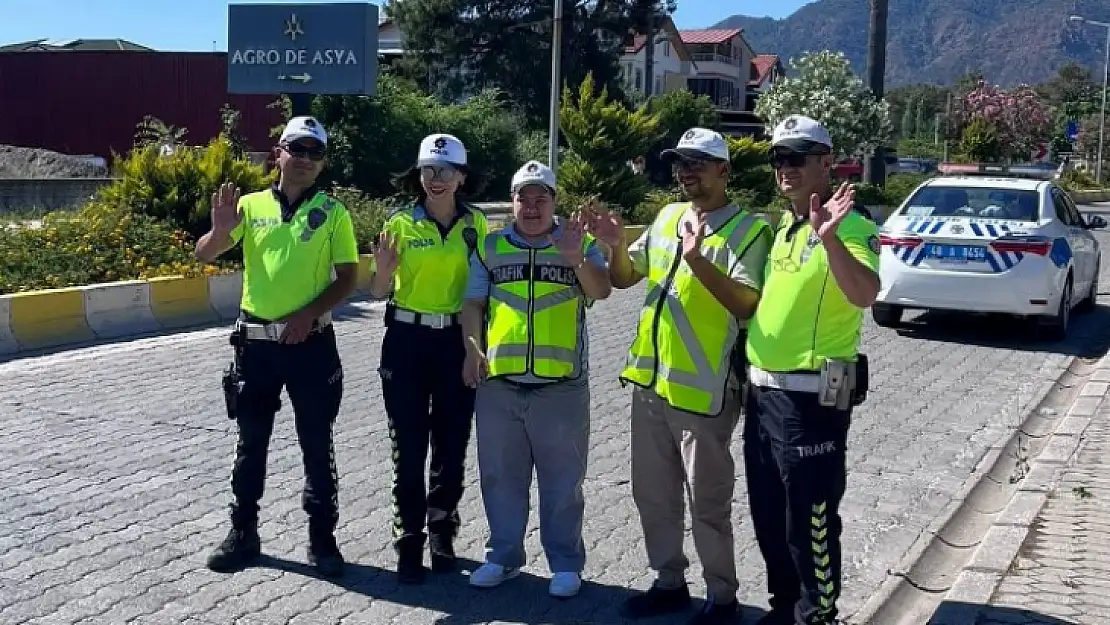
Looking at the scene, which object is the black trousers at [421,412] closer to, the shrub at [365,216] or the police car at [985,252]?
the police car at [985,252]

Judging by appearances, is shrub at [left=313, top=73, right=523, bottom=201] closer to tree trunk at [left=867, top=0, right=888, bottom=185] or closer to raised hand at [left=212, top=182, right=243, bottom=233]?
tree trunk at [left=867, top=0, right=888, bottom=185]

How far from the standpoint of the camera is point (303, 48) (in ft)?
72.8

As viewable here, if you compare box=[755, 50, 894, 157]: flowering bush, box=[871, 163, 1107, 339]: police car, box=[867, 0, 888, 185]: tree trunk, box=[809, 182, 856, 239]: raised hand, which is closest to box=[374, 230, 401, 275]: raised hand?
box=[809, 182, 856, 239]: raised hand

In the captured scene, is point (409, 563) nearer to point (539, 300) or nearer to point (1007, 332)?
point (539, 300)

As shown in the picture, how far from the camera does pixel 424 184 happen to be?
509cm

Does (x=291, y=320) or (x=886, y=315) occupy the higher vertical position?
(x=291, y=320)

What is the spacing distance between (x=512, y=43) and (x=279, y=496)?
4565 cm

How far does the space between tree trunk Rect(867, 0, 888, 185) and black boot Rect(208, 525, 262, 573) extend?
28.4 meters

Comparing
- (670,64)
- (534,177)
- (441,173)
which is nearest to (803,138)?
(534,177)

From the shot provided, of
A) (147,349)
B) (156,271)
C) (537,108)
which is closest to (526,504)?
(147,349)

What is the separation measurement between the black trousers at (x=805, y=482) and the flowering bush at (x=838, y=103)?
1084 inches

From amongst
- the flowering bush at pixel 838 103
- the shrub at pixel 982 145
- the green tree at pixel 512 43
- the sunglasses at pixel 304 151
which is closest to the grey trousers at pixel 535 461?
the sunglasses at pixel 304 151

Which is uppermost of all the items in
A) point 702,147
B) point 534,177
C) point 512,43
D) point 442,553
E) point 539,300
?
point 512,43

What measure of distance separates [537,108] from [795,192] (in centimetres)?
4632
